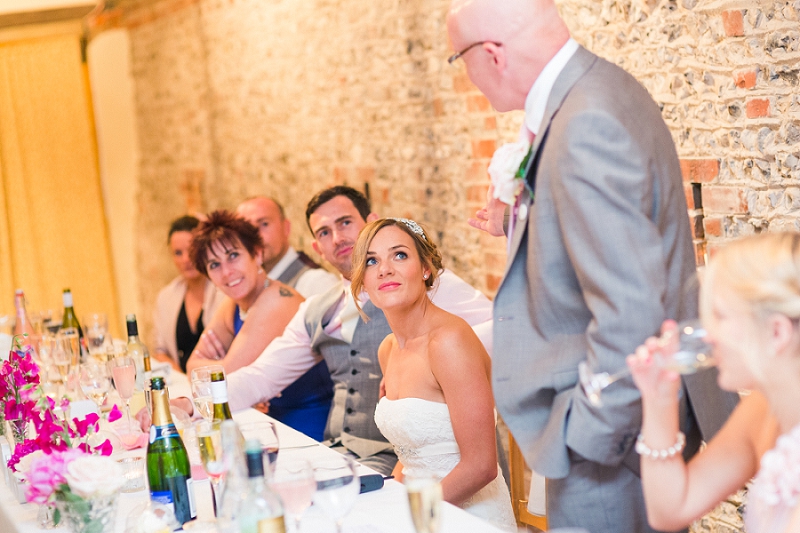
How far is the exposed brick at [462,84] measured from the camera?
12.7 ft

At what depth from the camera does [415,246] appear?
259 centimetres

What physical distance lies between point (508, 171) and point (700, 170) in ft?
4.12

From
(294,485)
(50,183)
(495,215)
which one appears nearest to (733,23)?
(495,215)

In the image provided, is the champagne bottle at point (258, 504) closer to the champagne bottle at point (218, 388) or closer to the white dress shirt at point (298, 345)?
the champagne bottle at point (218, 388)

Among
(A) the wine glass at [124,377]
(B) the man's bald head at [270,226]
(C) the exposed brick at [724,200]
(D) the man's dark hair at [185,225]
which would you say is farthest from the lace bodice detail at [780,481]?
(D) the man's dark hair at [185,225]

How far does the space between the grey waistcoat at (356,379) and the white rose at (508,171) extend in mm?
1392

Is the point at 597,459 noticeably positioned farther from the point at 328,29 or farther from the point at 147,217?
the point at 147,217

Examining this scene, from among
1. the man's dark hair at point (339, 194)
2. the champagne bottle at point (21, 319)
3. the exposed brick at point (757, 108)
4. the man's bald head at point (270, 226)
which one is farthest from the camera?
the man's bald head at point (270, 226)

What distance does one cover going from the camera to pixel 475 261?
402cm

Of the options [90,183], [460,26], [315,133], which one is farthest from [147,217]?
[460,26]

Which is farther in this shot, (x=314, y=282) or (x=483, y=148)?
(x=314, y=282)

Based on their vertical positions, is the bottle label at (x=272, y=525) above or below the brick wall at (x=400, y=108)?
below

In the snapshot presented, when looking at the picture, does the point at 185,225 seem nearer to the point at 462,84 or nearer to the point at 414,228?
the point at 462,84

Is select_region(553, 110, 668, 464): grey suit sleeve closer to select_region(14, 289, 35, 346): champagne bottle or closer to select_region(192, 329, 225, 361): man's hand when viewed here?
select_region(192, 329, 225, 361): man's hand
